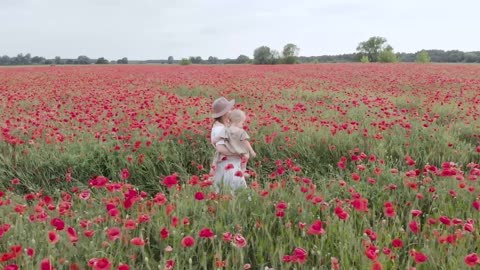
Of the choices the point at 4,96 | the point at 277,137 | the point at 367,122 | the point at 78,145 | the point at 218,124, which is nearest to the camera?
the point at 218,124

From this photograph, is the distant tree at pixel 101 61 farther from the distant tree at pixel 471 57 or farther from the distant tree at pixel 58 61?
the distant tree at pixel 471 57

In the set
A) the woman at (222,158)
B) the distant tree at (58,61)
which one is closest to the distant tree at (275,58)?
the distant tree at (58,61)

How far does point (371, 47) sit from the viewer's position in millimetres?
75125

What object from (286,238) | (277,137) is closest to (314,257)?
(286,238)

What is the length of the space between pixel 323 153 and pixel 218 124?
166 centimetres

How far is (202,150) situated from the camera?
538 centimetres

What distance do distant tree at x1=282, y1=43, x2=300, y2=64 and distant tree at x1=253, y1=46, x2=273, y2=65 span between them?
2.43 metres

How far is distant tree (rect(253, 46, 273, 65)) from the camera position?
6088 centimetres

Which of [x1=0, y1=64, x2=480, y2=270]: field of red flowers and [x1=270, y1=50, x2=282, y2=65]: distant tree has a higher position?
[x1=270, y1=50, x2=282, y2=65]: distant tree

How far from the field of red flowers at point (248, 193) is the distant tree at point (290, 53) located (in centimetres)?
5228

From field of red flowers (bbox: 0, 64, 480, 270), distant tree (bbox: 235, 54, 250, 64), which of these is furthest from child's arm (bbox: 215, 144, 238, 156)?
distant tree (bbox: 235, 54, 250, 64)

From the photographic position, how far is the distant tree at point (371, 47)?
74.1 m

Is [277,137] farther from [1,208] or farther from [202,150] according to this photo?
[1,208]

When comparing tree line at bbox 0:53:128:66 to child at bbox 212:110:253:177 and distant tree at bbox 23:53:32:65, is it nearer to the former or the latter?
distant tree at bbox 23:53:32:65
